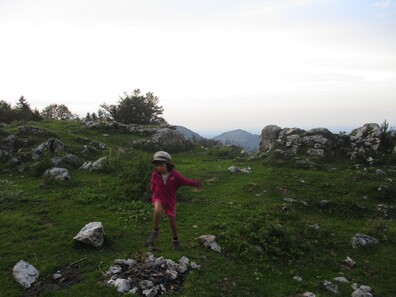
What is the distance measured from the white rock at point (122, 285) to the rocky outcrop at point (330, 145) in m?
16.2

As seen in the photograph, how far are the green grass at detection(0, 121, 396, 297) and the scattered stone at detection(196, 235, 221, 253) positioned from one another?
0.67ft

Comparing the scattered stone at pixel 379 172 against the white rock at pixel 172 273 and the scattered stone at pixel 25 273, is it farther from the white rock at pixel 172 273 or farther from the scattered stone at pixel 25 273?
the scattered stone at pixel 25 273

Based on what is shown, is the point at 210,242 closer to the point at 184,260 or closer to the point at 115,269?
the point at 184,260

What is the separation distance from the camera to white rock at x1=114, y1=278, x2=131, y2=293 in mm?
7327

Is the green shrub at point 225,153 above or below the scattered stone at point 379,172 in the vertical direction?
below

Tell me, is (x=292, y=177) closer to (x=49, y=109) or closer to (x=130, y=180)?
(x=130, y=180)

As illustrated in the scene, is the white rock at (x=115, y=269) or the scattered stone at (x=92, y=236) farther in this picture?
A: the scattered stone at (x=92, y=236)

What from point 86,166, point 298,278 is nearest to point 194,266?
point 298,278

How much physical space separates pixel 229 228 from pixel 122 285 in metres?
4.46

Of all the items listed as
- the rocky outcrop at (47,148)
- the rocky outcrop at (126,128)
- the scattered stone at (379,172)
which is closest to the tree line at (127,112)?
the rocky outcrop at (126,128)

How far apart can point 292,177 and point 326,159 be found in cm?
474

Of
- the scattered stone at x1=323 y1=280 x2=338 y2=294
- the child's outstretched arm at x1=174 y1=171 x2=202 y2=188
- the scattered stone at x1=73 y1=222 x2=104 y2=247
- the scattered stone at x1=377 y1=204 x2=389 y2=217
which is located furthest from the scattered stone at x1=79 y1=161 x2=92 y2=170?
the scattered stone at x1=377 y1=204 x2=389 y2=217

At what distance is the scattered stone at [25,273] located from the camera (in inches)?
307

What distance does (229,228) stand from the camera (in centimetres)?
1103
